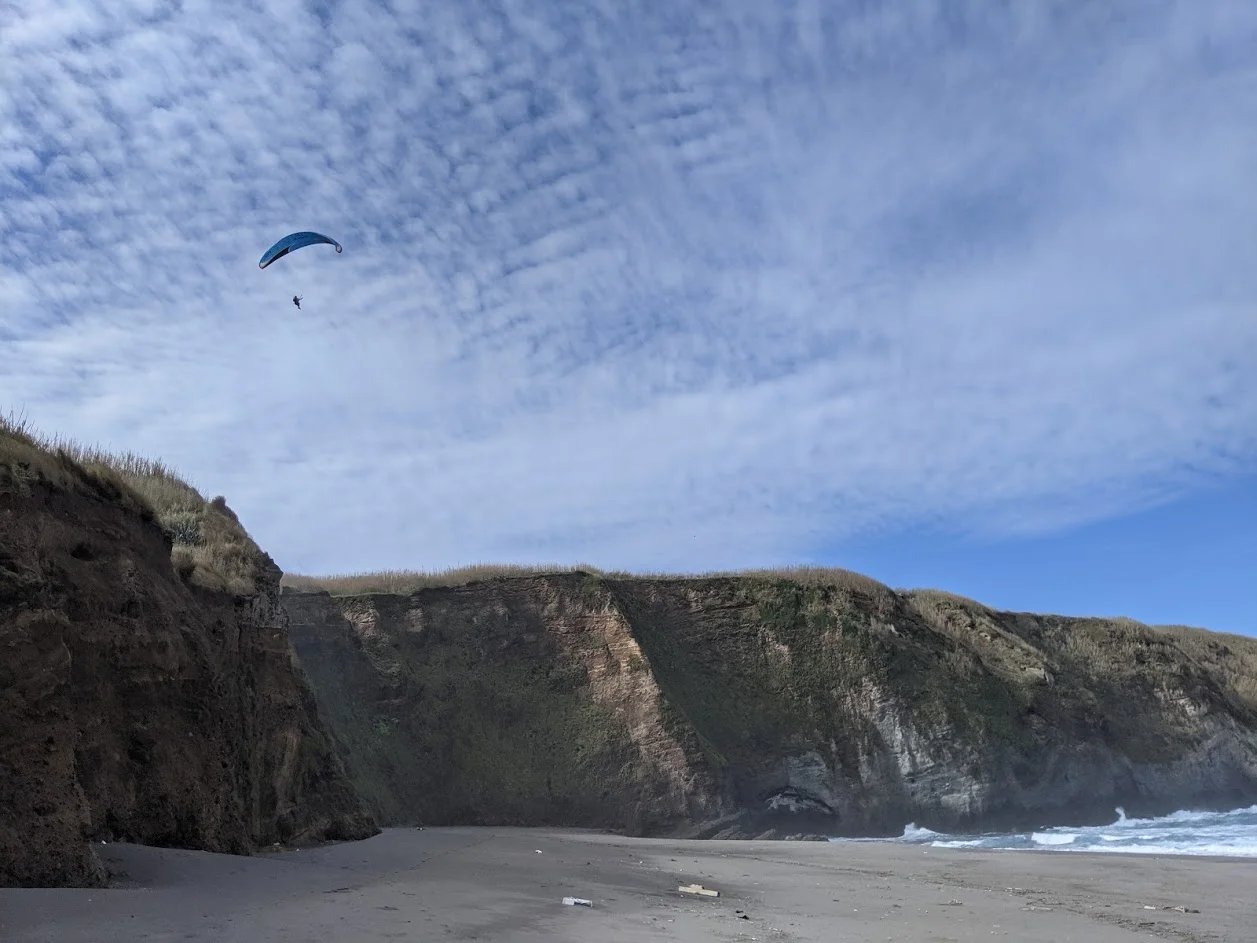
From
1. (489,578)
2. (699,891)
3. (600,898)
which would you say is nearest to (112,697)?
(600,898)

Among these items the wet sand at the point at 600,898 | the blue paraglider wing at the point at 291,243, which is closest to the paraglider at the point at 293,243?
the blue paraglider wing at the point at 291,243

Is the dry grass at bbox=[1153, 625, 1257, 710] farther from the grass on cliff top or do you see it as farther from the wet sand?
the grass on cliff top

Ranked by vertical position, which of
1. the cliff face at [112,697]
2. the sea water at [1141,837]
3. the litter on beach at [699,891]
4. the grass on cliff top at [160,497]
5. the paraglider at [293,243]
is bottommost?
the sea water at [1141,837]

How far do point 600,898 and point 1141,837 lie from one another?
23.2m

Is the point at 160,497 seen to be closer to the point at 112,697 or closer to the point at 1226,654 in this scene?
the point at 112,697

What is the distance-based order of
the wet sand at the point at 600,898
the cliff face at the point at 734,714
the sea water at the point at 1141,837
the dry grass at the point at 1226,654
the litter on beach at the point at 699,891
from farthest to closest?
1. the dry grass at the point at 1226,654
2. the cliff face at the point at 734,714
3. the sea water at the point at 1141,837
4. the litter on beach at the point at 699,891
5. the wet sand at the point at 600,898

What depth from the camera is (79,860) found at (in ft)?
23.8

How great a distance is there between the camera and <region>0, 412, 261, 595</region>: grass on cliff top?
9.58 metres

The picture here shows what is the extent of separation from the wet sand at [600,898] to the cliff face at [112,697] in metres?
0.73

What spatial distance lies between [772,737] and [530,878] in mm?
22695

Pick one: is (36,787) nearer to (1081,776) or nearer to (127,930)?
(127,930)

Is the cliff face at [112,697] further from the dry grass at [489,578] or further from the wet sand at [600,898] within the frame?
the dry grass at [489,578]

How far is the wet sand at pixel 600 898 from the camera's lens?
662 centimetres

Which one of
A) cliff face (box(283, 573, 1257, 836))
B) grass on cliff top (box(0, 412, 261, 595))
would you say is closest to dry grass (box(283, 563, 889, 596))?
cliff face (box(283, 573, 1257, 836))
